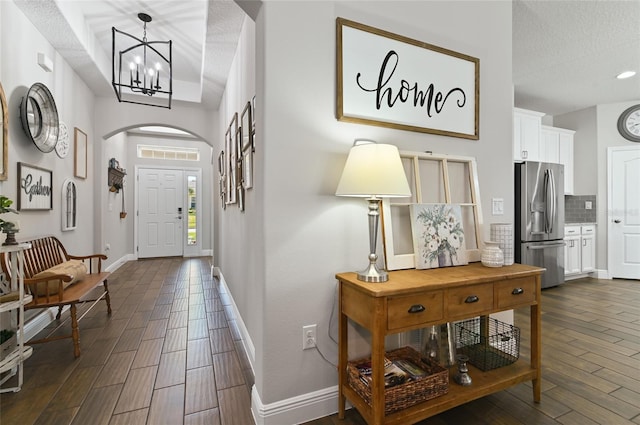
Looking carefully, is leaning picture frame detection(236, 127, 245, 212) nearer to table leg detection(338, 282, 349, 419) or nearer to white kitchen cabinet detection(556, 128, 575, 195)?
table leg detection(338, 282, 349, 419)

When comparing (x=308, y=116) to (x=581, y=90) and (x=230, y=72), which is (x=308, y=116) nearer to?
(x=230, y=72)

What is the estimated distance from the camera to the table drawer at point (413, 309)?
4.50 feet

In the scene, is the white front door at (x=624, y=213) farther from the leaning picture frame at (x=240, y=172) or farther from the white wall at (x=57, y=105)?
the white wall at (x=57, y=105)

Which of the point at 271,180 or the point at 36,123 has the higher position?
the point at 36,123

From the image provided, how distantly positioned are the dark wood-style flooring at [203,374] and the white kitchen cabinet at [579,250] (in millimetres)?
1281

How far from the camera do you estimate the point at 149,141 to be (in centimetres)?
673

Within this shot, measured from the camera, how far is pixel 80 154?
3.77m

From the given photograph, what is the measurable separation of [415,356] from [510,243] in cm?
99

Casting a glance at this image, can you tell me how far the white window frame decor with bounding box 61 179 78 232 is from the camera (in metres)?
3.31

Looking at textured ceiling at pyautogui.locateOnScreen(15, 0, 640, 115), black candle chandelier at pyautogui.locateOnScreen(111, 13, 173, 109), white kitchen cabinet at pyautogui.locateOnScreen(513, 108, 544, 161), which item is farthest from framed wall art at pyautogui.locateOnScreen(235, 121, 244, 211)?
white kitchen cabinet at pyautogui.locateOnScreen(513, 108, 544, 161)

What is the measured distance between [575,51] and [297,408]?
4561mm

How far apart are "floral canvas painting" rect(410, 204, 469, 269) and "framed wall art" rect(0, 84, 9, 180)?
3052mm

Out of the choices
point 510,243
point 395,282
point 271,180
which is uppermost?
point 271,180

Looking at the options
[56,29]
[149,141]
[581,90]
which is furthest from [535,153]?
[149,141]
